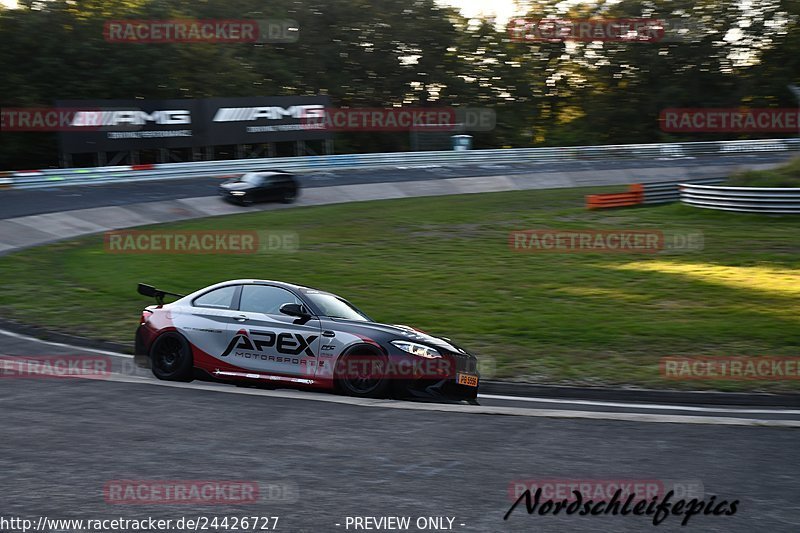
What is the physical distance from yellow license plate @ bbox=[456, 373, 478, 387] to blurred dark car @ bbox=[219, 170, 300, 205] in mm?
22413

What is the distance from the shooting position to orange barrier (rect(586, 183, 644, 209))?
29.4 m

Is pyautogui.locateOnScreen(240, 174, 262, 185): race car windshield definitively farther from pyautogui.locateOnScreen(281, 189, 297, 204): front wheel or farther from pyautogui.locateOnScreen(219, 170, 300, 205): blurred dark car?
pyautogui.locateOnScreen(281, 189, 297, 204): front wheel

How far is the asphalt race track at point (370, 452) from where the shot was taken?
19.5ft

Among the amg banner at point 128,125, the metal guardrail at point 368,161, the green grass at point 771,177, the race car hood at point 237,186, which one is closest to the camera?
the green grass at point 771,177

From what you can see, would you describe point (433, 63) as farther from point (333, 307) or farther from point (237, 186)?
point (333, 307)

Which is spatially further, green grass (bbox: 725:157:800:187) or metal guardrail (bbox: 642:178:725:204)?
metal guardrail (bbox: 642:178:725:204)

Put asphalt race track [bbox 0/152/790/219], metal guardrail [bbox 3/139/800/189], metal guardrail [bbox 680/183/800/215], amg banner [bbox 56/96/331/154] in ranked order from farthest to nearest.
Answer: amg banner [bbox 56/96/331/154] < metal guardrail [bbox 3/139/800/189] < asphalt race track [bbox 0/152/790/219] < metal guardrail [bbox 680/183/800/215]

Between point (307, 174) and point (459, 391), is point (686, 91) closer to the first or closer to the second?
point (307, 174)

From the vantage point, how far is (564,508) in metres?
6.11

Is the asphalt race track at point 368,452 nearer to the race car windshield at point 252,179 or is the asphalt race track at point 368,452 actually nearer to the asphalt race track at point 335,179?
the asphalt race track at point 335,179

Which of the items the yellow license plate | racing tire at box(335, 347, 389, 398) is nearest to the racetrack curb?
the yellow license plate

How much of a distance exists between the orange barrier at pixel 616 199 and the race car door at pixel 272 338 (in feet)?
66.9

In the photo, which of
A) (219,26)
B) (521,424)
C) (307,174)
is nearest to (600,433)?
(521,424)

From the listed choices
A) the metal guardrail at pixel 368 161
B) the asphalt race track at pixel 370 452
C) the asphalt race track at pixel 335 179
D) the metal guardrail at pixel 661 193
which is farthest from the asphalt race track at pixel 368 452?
the metal guardrail at pixel 368 161
